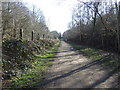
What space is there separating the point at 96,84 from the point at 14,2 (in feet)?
46.1

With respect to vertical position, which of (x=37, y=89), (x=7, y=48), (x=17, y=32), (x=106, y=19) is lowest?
(x=37, y=89)

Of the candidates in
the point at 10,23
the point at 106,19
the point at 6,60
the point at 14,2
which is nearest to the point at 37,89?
the point at 6,60

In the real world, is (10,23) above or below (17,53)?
above

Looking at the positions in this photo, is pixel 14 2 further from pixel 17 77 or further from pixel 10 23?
pixel 17 77

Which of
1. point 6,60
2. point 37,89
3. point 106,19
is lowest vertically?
point 37,89

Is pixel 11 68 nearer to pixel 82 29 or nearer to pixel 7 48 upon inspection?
pixel 7 48

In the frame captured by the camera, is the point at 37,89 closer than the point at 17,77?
Yes

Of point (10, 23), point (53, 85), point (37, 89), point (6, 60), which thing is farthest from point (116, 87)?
point (10, 23)

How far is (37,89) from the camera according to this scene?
5.86m

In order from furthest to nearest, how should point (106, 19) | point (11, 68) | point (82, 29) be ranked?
point (82, 29) < point (106, 19) < point (11, 68)

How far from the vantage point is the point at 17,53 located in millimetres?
11000

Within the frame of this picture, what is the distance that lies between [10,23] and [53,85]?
11925mm

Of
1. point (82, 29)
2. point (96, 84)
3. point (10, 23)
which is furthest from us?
point (82, 29)

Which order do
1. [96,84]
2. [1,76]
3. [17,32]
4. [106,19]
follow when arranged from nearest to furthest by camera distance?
[96,84]
[1,76]
[17,32]
[106,19]
